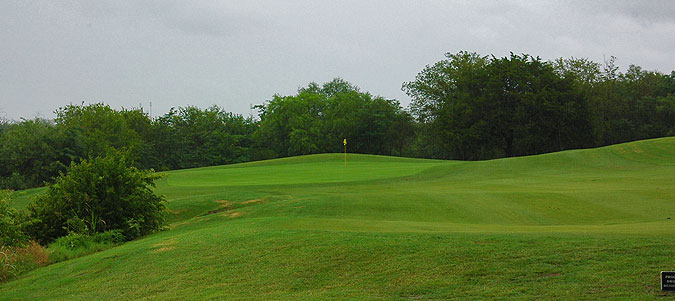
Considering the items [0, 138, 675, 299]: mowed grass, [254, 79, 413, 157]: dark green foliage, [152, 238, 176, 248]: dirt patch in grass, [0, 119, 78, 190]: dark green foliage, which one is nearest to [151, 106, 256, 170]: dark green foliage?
[254, 79, 413, 157]: dark green foliage

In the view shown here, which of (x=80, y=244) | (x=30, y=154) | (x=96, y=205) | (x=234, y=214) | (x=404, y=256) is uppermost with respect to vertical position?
(x=30, y=154)

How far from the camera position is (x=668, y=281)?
5.11 metres

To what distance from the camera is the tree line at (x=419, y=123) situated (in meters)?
53.7

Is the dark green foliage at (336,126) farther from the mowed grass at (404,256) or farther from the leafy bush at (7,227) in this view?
the leafy bush at (7,227)

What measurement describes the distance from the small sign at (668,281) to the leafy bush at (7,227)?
12144 millimetres

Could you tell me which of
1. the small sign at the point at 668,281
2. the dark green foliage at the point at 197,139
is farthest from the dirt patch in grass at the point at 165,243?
the dark green foliage at the point at 197,139

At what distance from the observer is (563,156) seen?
3023 centimetres

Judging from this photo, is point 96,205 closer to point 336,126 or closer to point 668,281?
point 668,281

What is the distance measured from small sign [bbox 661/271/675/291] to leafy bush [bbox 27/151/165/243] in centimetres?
1222

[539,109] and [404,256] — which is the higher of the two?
[539,109]

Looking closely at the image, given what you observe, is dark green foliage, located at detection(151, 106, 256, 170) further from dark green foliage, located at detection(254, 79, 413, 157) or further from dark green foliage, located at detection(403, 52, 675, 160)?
dark green foliage, located at detection(403, 52, 675, 160)

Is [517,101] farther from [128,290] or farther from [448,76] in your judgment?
[128,290]

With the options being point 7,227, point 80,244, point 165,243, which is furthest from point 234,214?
point 7,227

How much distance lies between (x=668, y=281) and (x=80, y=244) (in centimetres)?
1205
